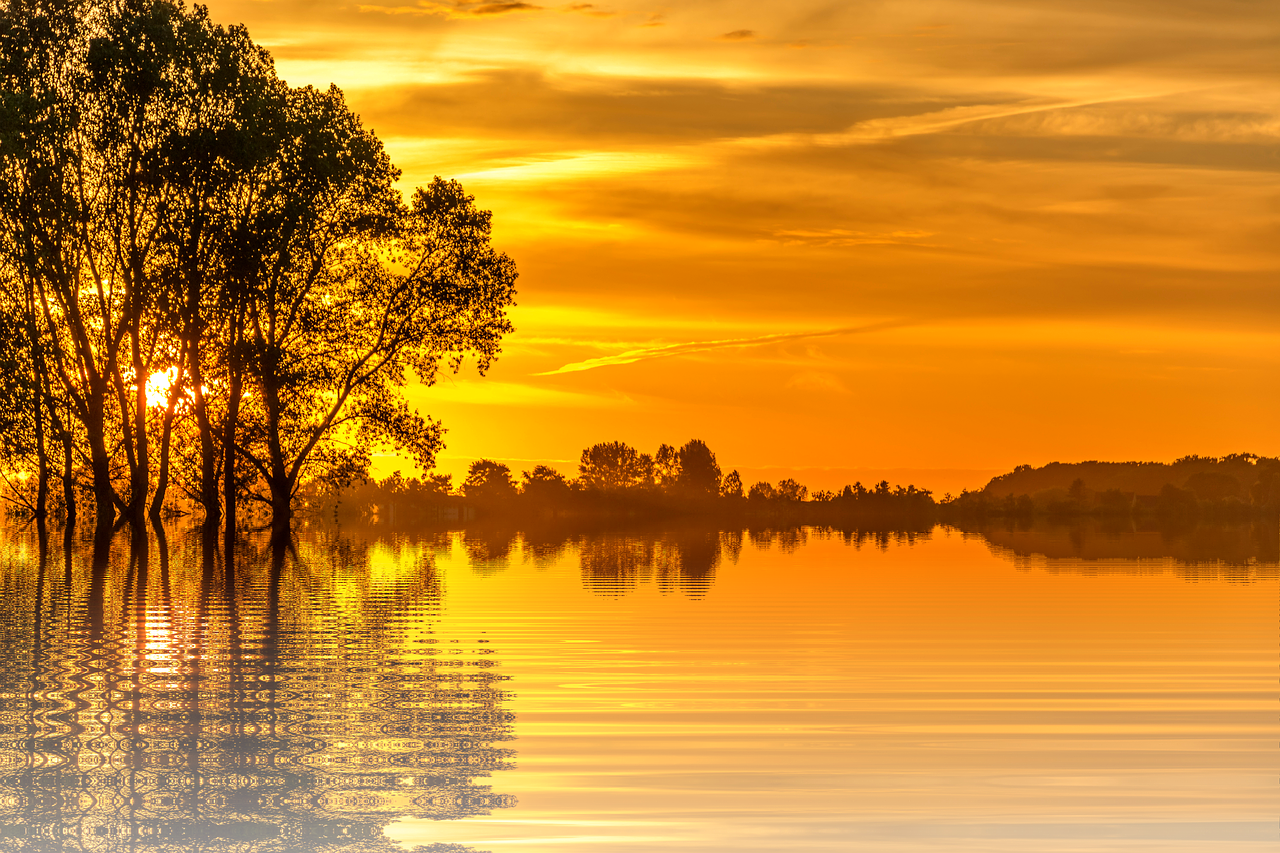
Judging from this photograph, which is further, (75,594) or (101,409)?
(101,409)

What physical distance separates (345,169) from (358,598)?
35.3 metres

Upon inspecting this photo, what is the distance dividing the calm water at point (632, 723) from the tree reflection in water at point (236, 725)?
55mm

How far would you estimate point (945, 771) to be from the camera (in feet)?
41.7

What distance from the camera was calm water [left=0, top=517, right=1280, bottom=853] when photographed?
10.6 metres

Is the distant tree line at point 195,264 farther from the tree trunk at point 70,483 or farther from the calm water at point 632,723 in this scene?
the calm water at point 632,723

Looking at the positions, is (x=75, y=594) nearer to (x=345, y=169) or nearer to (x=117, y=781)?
(x=117, y=781)

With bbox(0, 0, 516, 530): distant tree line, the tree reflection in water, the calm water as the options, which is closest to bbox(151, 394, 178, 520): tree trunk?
bbox(0, 0, 516, 530): distant tree line

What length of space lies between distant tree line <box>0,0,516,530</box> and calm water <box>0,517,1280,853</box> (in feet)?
90.1

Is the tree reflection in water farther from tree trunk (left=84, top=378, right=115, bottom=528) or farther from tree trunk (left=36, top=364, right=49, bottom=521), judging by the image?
tree trunk (left=36, top=364, right=49, bottom=521)

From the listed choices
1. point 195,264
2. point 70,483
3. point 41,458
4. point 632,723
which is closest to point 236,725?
A: point 632,723

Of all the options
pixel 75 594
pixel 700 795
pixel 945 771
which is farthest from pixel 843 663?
pixel 75 594

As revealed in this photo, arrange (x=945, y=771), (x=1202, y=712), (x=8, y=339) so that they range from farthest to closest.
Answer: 1. (x=8, y=339)
2. (x=1202, y=712)
3. (x=945, y=771)

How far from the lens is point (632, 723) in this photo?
15086 mm

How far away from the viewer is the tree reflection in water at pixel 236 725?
413 inches
